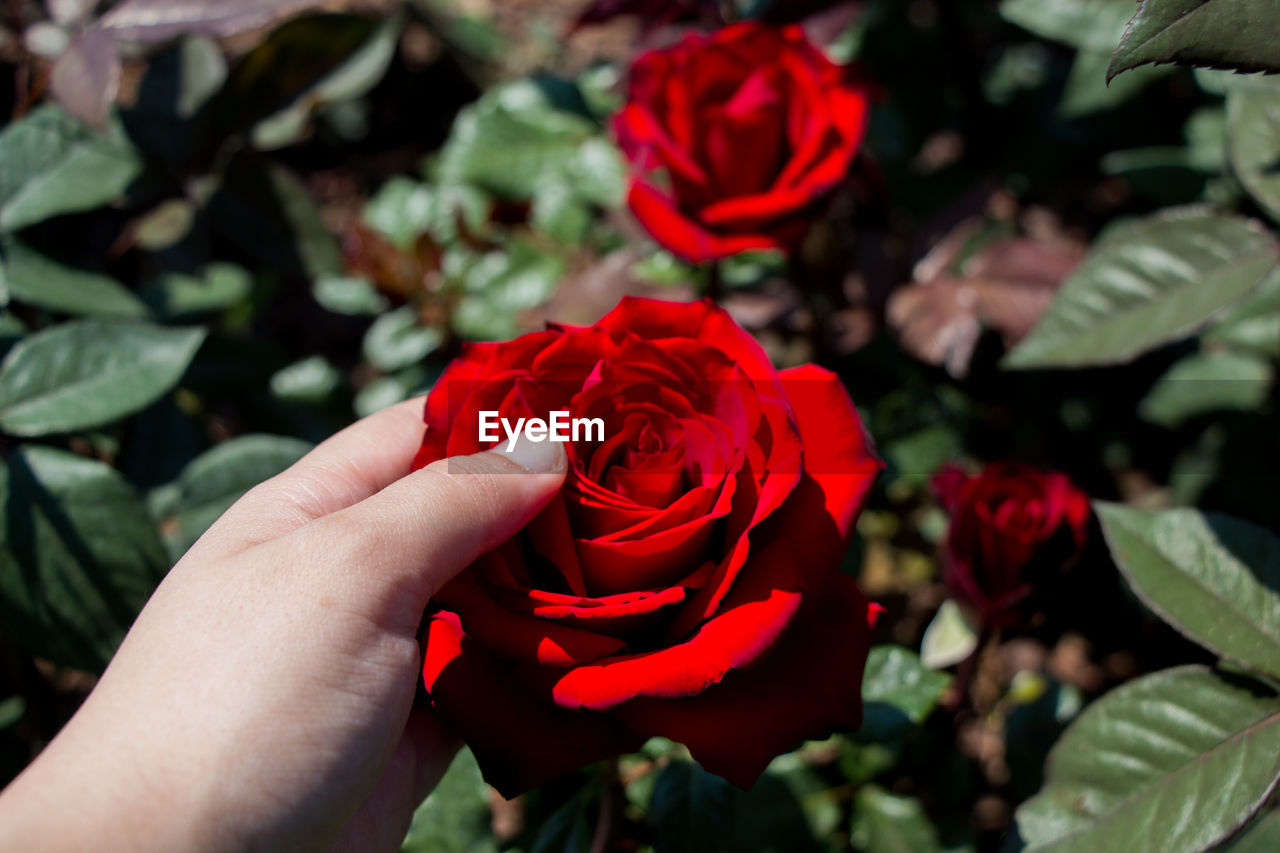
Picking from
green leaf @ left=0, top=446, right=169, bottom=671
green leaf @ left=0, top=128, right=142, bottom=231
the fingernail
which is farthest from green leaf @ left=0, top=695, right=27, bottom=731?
the fingernail

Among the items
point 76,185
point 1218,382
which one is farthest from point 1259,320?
point 76,185

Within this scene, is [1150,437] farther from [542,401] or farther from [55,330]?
[55,330]

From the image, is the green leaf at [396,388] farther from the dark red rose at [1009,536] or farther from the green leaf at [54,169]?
the dark red rose at [1009,536]

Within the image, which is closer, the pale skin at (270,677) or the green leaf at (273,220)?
the pale skin at (270,677)

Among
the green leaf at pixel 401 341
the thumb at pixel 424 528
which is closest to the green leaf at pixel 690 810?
the thumb at pixel 424 528

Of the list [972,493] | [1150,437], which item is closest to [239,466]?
[972,493]
